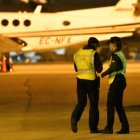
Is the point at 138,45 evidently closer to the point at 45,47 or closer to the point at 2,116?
the point at 45,47

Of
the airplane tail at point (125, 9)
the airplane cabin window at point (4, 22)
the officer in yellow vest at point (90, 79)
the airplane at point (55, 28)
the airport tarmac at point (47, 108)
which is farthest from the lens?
the airplane tail at point (125, 9)

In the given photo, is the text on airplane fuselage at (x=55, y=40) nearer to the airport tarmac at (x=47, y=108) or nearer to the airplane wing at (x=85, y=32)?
the airplane wing at (x=85, y=32)

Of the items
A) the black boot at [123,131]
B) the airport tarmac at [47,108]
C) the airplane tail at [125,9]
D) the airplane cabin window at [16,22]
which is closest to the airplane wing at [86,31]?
the airplane cabin window at [16,22]

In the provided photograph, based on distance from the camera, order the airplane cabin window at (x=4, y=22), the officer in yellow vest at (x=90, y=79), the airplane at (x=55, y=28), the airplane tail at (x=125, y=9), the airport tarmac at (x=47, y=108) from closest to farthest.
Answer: the airport tarmac at (x=47, y=108), the officer in yellow vest at (x=90, y=79), the airplane at (x=55, y=28), the airplane cabin window at (x=4, y=22), the airplane tail at (x=125, y=9)

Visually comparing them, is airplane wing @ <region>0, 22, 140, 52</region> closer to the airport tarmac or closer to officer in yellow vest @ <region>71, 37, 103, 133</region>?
the airport tarmac

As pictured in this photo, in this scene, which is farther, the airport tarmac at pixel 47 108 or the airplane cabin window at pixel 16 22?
the airplane cabin window at pixel 16 22

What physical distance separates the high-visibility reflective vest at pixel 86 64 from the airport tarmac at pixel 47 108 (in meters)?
1.07

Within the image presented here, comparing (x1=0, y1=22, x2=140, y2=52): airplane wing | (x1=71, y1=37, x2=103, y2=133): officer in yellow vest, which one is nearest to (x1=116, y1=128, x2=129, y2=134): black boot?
(x1=71, y1=37, x2=103, y2=133): officer in yellow vest

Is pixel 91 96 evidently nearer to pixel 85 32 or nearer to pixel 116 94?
pixel 116 94

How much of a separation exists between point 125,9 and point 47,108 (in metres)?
16.8

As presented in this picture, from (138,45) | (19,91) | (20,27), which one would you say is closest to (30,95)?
(19,91)

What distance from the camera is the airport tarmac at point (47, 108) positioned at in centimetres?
796

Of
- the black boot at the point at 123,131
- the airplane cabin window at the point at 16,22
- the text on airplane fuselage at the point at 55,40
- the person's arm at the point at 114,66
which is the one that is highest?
the person's arm at the point at 114,66

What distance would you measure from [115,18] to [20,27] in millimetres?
5605
